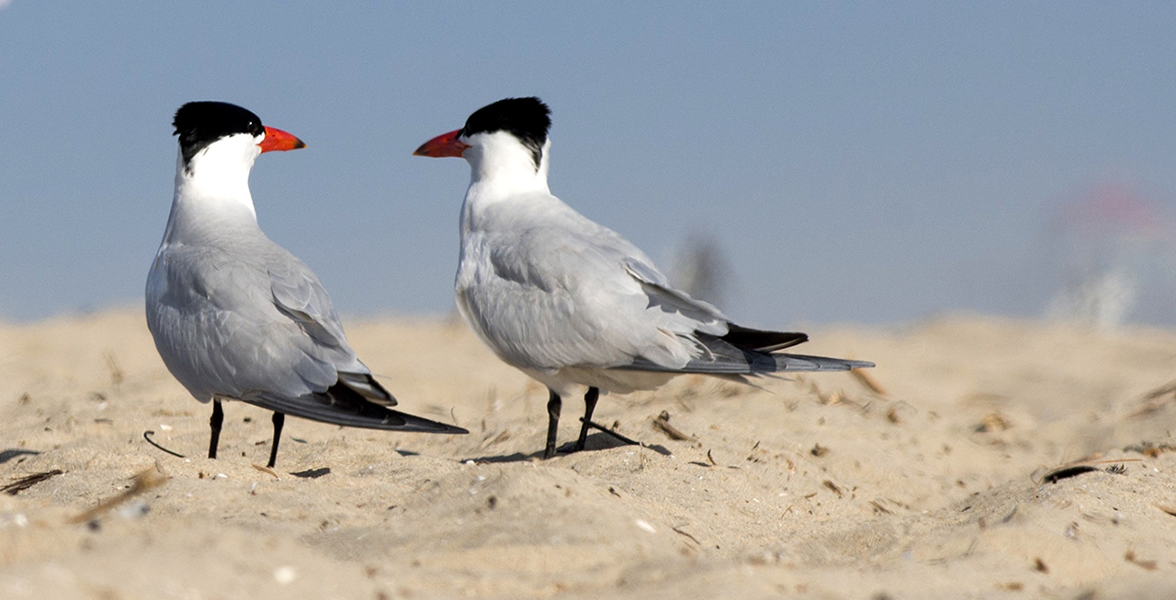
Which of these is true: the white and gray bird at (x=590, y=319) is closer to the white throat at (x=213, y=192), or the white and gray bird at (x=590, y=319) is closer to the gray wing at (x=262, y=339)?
the gray wing at (x=262, y=339)

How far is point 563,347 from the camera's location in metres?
4.75

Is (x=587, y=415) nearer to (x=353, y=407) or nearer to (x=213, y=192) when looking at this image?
(x=353, y=407)

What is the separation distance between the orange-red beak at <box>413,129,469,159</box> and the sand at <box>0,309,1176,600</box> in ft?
4.34

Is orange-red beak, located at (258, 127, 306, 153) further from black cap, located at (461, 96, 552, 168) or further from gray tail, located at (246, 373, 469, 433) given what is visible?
gray tail, located at (246, 373, 469, 433)

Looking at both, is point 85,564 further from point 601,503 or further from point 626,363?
point 626,363

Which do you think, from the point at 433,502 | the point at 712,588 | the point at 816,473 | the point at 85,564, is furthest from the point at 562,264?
the point at 85,564

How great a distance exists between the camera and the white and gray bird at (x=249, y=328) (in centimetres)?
429

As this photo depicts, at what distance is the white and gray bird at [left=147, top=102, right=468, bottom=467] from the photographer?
14.1ft

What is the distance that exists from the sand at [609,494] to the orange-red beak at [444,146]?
1324 mm

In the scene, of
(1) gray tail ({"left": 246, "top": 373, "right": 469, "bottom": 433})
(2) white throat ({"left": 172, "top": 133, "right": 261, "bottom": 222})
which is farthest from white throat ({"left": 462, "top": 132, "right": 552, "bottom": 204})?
(1) gray tail ({"left": 246, "top": 373, "right": 469, "bottom": 433})

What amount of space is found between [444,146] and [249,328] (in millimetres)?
1726

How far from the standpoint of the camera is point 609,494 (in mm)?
3473

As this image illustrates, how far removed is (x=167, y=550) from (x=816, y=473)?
116 inches

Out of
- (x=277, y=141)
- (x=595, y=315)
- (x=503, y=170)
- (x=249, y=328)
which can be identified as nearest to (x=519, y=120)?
(x=503, y=170)
